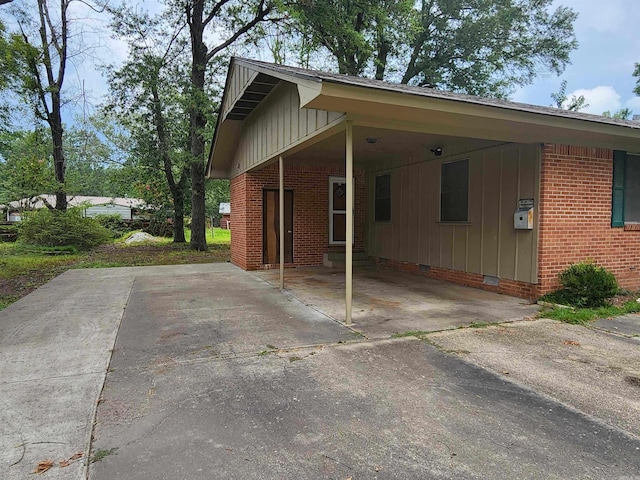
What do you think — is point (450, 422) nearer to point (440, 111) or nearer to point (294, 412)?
point (294, 412)

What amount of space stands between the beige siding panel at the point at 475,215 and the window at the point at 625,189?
2106mm

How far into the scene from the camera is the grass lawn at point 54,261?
8945 millimetres

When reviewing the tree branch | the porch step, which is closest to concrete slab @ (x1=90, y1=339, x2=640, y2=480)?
the porch step

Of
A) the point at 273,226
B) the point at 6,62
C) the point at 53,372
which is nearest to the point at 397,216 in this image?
the point at 273,226

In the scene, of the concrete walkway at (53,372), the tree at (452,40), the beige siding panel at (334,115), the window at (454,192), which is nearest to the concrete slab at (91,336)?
the concrete walkway at (53,372)

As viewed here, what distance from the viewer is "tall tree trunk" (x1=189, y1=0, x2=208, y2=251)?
15961mm

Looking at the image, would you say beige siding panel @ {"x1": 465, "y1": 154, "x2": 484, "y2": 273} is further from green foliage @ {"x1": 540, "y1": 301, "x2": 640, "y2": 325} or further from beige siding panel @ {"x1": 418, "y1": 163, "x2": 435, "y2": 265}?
green foliage @ {"x1": 540, "y1": 301, "x2": 640, "y2": 325}

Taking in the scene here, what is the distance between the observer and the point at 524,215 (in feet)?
21.0

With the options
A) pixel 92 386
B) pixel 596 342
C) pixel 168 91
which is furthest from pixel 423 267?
pixel 168 91

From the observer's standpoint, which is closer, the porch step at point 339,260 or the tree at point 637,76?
the porch step at point 339,260

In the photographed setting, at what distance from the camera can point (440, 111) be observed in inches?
186

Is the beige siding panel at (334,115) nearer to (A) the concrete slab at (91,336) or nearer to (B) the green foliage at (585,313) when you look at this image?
(A) the concrete slab at (91,336)

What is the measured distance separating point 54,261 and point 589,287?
1505cm

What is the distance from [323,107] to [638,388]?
3938mm
